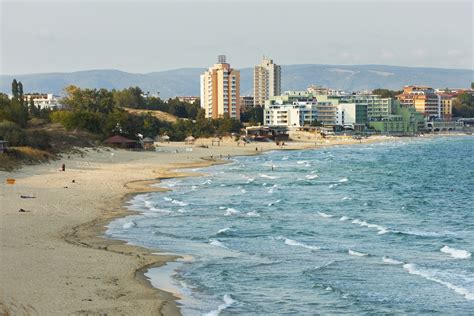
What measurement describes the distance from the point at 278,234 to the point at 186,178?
29372mm

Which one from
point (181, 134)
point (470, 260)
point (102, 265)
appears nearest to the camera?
point (102, 265)

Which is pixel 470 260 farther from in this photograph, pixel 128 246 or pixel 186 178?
pixel 186 178

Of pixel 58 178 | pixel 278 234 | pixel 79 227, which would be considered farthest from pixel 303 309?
pixel 58 178

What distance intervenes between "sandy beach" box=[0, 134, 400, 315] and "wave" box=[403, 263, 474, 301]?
770 cm

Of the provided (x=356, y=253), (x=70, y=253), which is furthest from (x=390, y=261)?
(x=70, y=253)

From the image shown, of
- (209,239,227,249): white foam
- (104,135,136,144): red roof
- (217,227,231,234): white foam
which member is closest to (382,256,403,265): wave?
(209,239,227,249): white foam

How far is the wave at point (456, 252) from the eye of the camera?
27.2 metres

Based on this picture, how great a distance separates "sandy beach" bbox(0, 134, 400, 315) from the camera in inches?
749

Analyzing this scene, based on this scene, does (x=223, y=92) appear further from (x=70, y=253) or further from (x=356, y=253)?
(x=70, y=253)

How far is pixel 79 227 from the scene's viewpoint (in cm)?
3216

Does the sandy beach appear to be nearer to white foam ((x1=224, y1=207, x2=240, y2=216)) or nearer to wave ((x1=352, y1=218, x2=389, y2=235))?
white foam ((x1=224, y1=207, x2=240, y2=216))

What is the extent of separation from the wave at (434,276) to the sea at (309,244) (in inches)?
1.2

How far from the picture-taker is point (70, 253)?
25.7m

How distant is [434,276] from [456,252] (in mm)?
4402
